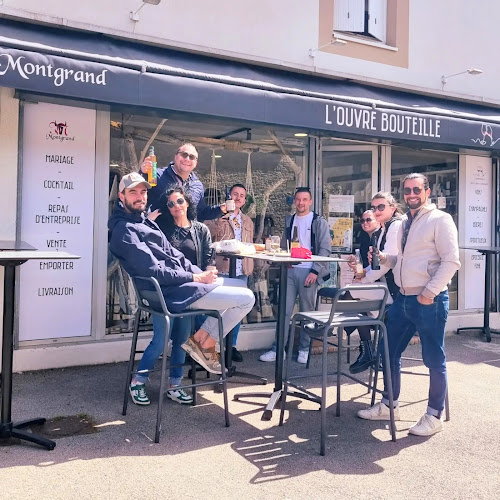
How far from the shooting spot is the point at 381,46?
7.51 metres

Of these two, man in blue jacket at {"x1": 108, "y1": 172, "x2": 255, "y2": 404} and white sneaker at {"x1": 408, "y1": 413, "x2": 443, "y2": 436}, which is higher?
man in blue jacket at {"x1": 108, "y1": 172, "x2": 255, "y2": 404}

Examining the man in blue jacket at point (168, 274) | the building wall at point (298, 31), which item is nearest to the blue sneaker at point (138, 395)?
the man in blue jacket at point (168, 274)

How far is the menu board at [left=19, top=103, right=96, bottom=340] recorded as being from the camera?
17.7 ft

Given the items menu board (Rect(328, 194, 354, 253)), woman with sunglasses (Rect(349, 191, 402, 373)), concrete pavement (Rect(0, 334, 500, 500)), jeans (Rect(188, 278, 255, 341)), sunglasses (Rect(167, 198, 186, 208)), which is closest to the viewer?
concrete pavement (Rect(0, 334, 500, 500))

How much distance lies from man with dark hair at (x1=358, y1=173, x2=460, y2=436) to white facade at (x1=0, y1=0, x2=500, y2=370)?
9.21 feet

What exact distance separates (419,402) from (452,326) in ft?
11.3

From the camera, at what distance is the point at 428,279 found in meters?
4.01

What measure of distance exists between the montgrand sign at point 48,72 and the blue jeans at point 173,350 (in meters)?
1.95

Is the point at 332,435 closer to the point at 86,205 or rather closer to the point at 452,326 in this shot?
the point at 86,205

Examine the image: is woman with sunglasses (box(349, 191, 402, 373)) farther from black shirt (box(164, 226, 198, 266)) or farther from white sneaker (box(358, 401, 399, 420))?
black shirt (box(164, 226, 198, 266))

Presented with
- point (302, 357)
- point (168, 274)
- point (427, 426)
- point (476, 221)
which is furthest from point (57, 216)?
point (476, 221)

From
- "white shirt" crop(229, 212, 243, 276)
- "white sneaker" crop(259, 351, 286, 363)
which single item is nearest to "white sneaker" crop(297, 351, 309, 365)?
"white sneaker" crop(259, 351, 286, 363)

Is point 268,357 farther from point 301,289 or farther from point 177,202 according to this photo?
point 177,202

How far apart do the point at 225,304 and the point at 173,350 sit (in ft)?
2.22
